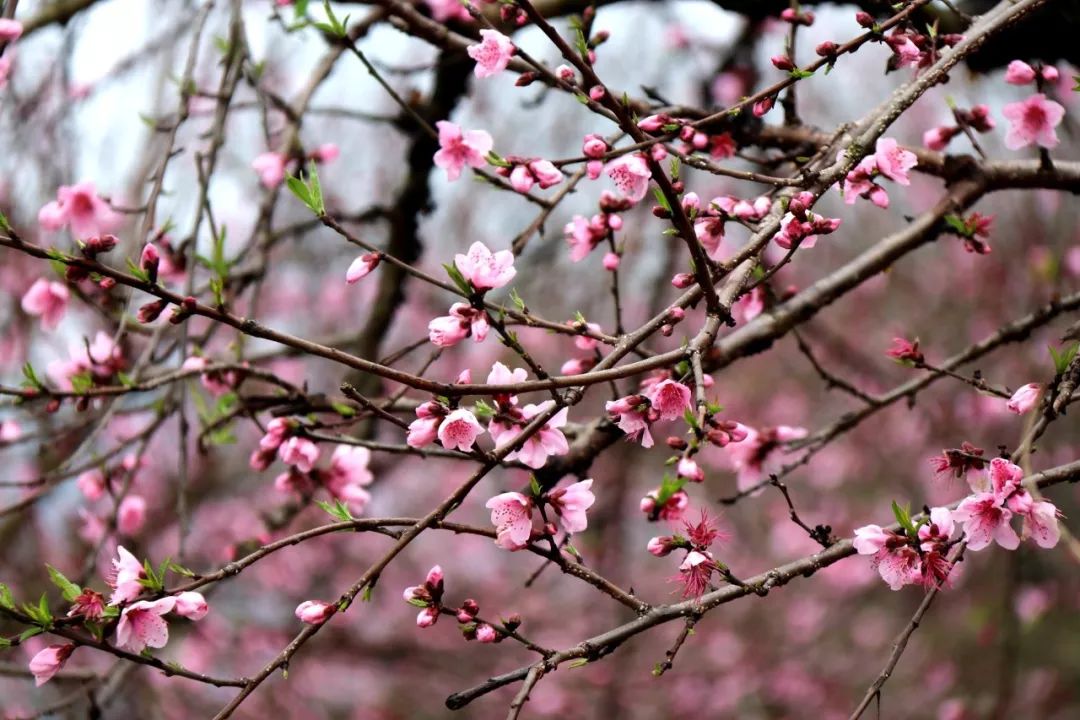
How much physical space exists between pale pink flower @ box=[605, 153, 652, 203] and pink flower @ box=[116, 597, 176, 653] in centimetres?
119

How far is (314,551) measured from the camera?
770cm

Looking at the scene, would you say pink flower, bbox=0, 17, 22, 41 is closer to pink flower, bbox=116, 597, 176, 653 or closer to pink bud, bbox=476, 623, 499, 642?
pink flower, bbox=116, 597, 176, 653

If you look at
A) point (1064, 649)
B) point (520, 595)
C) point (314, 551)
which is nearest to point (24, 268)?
point (314, 551)

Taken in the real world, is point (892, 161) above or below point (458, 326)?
above

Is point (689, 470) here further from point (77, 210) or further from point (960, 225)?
point (77, 210)

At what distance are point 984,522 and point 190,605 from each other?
1.47 m

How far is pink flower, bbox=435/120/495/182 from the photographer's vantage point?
2.13 metres

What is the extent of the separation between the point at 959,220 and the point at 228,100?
2041mm

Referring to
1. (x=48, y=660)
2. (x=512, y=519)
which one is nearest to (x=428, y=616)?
(x=512, y=519)

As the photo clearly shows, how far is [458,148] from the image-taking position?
2.17 metres

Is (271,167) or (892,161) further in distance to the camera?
(271,167)

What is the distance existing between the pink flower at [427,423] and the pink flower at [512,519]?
166 millimetres

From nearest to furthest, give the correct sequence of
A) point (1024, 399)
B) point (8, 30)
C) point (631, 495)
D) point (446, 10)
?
1. point (1024, 399)
2. point (8, 30)
3. point (446, 10)
4. point (631, 495)

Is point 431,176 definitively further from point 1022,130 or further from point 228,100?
point 1022,130
